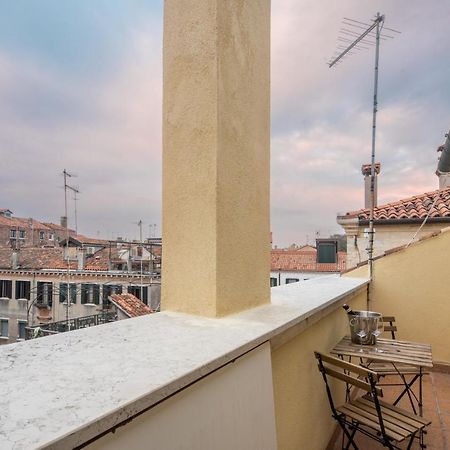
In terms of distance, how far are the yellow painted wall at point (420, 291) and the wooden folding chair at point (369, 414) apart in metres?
1.99

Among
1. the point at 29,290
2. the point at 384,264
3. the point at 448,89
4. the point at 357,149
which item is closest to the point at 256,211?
the point at 384,264

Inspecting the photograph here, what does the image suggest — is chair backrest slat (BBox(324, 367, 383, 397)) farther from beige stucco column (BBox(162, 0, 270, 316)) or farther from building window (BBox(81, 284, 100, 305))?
building window (BBox(81, 284, 100, 305))

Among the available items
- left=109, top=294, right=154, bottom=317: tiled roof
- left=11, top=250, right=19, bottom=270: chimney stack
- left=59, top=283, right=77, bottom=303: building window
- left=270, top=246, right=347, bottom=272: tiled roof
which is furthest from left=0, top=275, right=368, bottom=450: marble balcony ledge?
left=11, top=250, right=19, bottom=270: chimney stack

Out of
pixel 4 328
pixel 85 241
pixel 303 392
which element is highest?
pixel 85 241

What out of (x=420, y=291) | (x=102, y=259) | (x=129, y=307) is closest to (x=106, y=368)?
(x=420, y=291)

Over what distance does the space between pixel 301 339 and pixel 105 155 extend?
253 inches

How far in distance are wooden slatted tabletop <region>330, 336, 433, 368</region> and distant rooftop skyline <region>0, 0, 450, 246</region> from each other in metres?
0.89

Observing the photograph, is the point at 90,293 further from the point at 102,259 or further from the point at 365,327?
the point at 365,327

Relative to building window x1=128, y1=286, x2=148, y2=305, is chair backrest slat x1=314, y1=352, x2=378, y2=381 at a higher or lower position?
higher

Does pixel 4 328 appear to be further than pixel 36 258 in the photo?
Yes

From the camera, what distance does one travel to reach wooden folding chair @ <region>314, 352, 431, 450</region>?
64.6 inches

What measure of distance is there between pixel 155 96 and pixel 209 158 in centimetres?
115

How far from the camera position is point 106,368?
83 centimetres

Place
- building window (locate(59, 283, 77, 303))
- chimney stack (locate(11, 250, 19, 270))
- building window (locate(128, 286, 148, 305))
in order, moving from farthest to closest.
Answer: chimney stack (locate(11, 250, 19, 270)) < building window (locate(59, 283, 77, 303)) < building window (locate(128, 286, 148, 305))
